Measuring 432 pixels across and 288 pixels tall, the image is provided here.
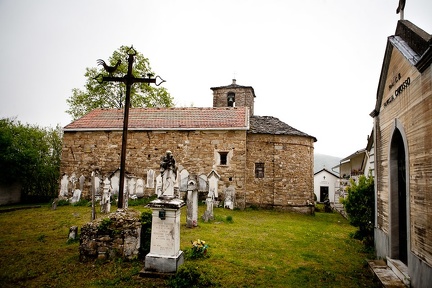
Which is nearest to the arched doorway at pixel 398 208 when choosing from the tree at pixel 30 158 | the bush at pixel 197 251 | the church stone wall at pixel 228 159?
the bush at pixel 197 251

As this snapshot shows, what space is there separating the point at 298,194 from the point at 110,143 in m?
13.4

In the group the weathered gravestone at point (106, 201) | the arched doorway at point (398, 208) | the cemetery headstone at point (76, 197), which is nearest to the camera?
the arched doorway at point (398, 208)

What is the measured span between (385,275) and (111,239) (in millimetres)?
6428

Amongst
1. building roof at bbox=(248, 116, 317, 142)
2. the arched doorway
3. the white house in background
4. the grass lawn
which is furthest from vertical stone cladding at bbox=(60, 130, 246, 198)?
the white house in background

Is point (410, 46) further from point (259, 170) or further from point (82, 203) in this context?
point (82, 203)

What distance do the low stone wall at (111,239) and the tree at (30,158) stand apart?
1609 centimetres

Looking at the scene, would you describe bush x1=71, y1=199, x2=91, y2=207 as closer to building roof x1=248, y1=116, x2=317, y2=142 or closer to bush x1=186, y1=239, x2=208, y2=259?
building roof x1=248, y1=116, x2=317, y2=142

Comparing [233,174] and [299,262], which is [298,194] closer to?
[233,174]

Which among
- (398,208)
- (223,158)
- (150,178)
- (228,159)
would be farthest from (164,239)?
(150,178)

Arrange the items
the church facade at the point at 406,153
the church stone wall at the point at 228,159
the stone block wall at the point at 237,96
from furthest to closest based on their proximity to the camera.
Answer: the stone block wall at the point at 237,96 < the church stone wall at the point at 228,159 < the church facade at the point at 406,153

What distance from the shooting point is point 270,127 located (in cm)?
1894

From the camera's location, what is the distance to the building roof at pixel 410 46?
4.34 m

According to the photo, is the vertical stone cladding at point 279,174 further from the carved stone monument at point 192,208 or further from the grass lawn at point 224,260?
the carved stone monument at point 192,208

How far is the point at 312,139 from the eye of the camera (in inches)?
754
